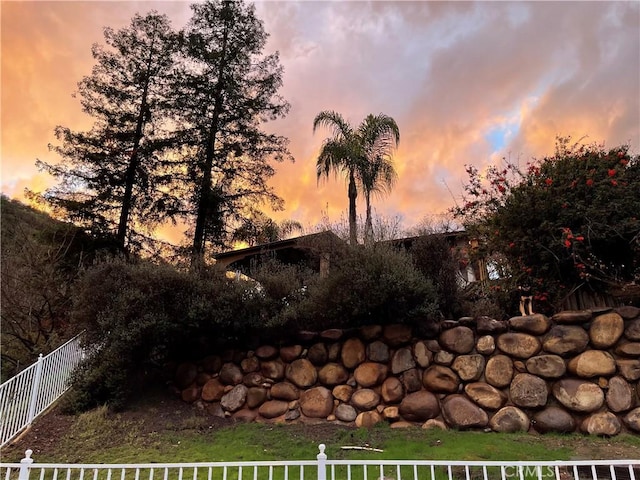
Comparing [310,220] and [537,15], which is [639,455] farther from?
[310,220]

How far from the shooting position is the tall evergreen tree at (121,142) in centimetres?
1205

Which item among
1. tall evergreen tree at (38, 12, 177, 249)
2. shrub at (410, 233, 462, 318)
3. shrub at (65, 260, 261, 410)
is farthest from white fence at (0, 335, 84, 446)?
shrub at (410, 233, 462, 318)

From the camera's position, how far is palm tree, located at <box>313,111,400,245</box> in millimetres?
11805

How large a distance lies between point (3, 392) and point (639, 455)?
7710 mm

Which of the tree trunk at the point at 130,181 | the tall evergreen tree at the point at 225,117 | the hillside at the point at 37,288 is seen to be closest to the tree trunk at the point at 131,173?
the tree trunk at the point at 130,181

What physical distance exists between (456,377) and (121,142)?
12040 mm

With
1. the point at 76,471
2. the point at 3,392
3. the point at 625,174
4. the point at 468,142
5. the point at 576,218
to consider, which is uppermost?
the point at 468,142

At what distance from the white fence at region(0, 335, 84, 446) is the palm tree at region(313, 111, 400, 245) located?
757 cm

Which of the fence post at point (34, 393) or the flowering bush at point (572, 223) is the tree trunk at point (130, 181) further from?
the flowering bush at point (572, 223)

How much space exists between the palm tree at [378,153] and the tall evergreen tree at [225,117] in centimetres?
266

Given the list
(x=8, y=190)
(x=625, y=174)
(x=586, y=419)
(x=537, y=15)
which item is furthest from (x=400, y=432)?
(x=8, y=190)

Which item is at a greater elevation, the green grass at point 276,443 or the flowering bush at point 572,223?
the flowering bush at point 572,223

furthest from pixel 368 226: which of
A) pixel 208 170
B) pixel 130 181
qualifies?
pixel 130 181

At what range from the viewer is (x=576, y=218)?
5379 millimetres
